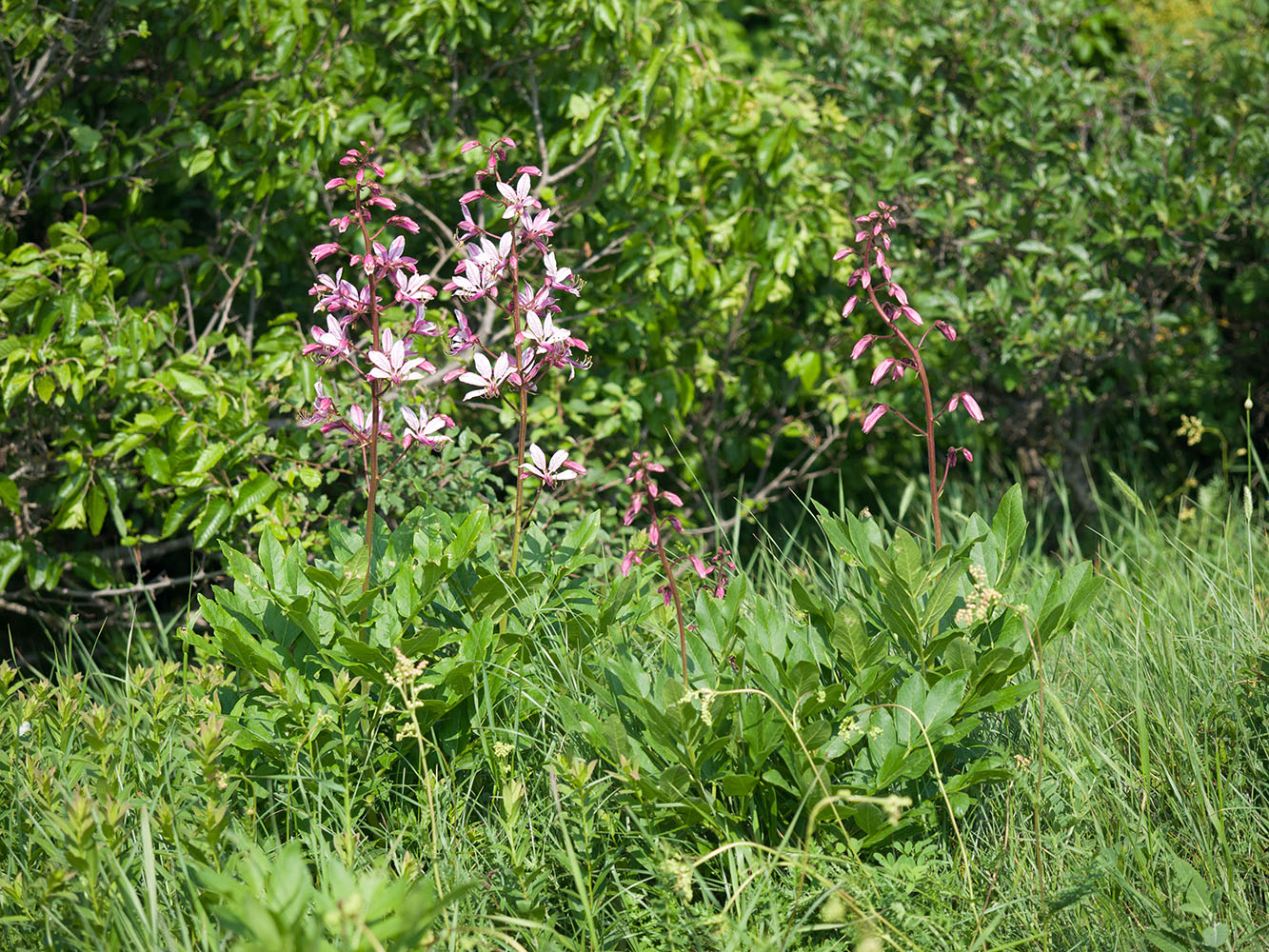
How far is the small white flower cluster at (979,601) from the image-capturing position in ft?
6.03

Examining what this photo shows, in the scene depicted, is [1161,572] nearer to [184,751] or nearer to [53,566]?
[184,751]

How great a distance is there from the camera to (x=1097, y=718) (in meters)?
2.30

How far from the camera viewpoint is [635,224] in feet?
12.1

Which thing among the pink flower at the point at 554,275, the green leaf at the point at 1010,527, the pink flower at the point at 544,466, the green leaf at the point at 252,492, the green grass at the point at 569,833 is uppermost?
the pink flower at the point at 554,275

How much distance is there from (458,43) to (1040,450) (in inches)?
120

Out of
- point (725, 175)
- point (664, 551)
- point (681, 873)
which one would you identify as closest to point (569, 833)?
→ point (681, 873)

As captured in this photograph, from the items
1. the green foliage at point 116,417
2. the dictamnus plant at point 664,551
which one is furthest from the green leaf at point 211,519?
the dictamnus plant at point 664,551

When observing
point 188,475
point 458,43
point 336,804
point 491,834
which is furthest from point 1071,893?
point 458,43

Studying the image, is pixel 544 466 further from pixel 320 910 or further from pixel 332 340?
pixel 320 910

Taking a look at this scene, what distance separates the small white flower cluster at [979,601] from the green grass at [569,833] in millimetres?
248

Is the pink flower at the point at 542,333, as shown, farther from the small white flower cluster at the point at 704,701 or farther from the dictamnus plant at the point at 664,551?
the small white flower cluster at the point at 704,701

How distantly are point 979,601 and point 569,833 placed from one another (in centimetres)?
90

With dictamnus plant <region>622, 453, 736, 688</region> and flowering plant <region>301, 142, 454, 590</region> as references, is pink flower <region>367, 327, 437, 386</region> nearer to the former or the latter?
flowering plant <region>301, 142, 454, 590</region>

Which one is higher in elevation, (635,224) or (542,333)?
(542,333)
